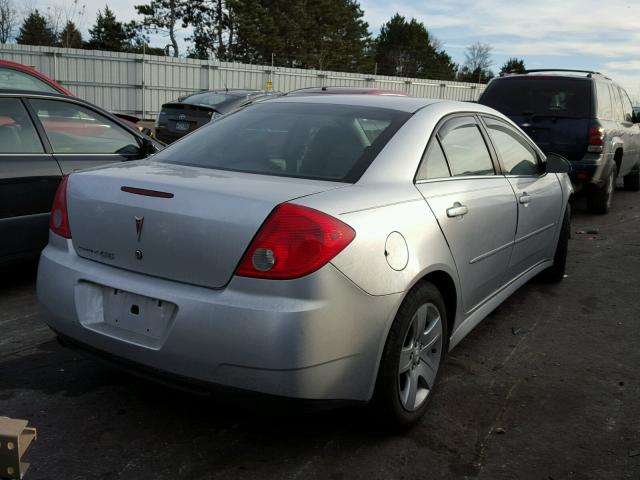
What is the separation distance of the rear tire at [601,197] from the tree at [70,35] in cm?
2939

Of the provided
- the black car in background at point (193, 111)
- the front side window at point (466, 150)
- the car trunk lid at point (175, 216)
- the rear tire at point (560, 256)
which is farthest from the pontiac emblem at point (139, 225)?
the black car in background at point (193, 111)

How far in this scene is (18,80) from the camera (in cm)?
775

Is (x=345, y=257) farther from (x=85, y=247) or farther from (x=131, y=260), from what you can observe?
(x=85, y=247)

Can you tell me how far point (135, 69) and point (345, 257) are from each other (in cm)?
2262

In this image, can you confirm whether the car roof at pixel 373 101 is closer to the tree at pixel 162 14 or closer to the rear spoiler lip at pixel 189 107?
the rear spoiler lip at pixel 189 107

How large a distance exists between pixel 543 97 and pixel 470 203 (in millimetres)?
5975

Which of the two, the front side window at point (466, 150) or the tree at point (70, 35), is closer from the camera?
the front side window at point (466, 150)

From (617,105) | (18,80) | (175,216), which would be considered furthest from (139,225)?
(617,105)

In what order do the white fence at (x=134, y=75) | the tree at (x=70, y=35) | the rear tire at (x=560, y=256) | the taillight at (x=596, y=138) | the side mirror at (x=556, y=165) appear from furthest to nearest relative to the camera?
the tree at (x=70, y=35), the white fence at (x=134, y=75), the taillight at (x=596, y=138), the rear tire at (x=560, y=256), the side mirror at (x=556, y=165)

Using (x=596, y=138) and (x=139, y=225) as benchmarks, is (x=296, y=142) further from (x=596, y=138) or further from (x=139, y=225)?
(x=596, y=138)

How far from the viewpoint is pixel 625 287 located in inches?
224

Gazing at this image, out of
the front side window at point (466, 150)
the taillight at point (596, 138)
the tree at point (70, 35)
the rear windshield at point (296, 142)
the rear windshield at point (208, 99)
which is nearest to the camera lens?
the rear windshield at point (296, 142)

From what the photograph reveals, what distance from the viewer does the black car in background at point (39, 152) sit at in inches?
184

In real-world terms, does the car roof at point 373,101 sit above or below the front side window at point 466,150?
above
